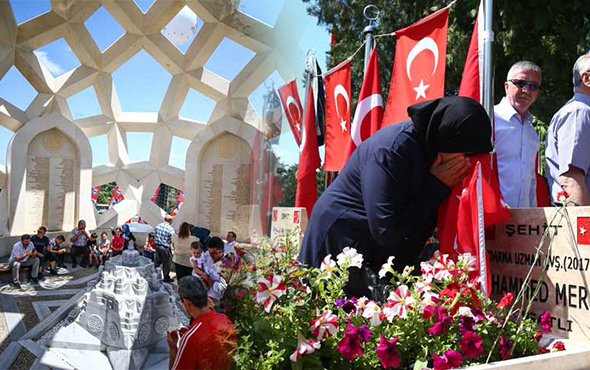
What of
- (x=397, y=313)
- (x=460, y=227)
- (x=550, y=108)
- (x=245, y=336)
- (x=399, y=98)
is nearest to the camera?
(x=245, y=336)

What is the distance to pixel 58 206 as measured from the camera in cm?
150

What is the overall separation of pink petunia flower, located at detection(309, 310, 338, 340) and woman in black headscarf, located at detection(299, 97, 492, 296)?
0.44 meters

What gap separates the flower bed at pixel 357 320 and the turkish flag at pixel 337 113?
4.26 meters

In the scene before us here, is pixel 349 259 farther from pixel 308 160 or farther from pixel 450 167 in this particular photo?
pixel 308 160

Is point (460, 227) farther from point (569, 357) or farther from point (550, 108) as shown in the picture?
point (550, 108)

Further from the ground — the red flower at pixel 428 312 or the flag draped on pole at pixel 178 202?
the flag draped on pole at pixel 178 202

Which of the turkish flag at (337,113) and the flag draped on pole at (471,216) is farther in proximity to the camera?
the turkish flag at (337,113)

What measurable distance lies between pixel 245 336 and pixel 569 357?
1.06m

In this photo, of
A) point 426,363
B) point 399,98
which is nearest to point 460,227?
point 426,363

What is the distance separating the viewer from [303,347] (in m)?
1.16

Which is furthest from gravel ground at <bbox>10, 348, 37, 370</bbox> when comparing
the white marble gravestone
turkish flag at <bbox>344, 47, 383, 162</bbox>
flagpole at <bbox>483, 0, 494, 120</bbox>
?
turkish flag at <bbox>344, 47, 383, 162</bbox>

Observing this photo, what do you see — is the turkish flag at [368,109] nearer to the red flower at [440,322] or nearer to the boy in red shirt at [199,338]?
the red flower at [440,322]

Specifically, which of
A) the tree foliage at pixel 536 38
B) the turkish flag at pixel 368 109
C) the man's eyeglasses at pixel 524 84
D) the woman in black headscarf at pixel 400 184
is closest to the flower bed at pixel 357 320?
the woman in black headscarf at pixel 400 184

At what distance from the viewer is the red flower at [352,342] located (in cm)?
124
